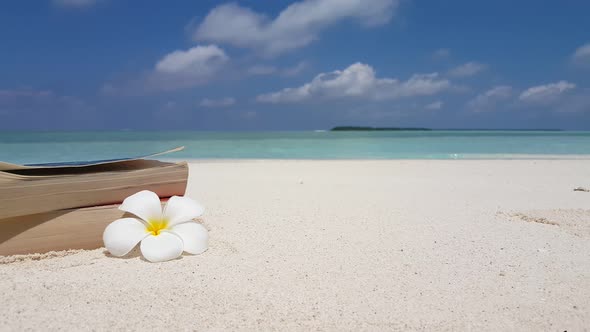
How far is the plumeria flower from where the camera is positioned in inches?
91.9

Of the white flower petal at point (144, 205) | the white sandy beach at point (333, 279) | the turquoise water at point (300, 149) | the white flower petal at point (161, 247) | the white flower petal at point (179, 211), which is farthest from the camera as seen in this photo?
the turquoise water at point (300, 149)

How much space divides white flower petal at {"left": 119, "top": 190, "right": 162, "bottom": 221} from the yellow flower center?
2cm

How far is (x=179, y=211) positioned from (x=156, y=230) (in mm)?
161

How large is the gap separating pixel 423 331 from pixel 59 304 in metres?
1.37

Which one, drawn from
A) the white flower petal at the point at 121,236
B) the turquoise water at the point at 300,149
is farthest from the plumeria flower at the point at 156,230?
the turquoise water at the point at 300,149

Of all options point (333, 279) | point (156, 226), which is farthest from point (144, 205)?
point (333, 279)

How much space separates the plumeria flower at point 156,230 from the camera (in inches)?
91.9

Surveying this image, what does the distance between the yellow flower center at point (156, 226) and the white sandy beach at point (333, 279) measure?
236 mm

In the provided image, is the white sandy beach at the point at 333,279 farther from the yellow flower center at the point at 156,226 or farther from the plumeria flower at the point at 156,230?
the yellow flower center at the point at 156,226

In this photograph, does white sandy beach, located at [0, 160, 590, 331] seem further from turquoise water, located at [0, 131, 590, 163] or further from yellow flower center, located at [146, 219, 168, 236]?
turquoise water, located at [0, 131, 590, 163]

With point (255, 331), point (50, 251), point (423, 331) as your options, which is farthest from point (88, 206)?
point (423, 331)

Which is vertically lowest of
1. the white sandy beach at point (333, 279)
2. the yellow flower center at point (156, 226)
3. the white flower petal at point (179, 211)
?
the white sandy beach at point (333, 279)

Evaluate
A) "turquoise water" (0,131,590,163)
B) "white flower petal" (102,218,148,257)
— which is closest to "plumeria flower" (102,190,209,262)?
"white flower petal" (102,218,148,257)

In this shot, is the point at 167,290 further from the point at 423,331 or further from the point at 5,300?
the point at 423,331
